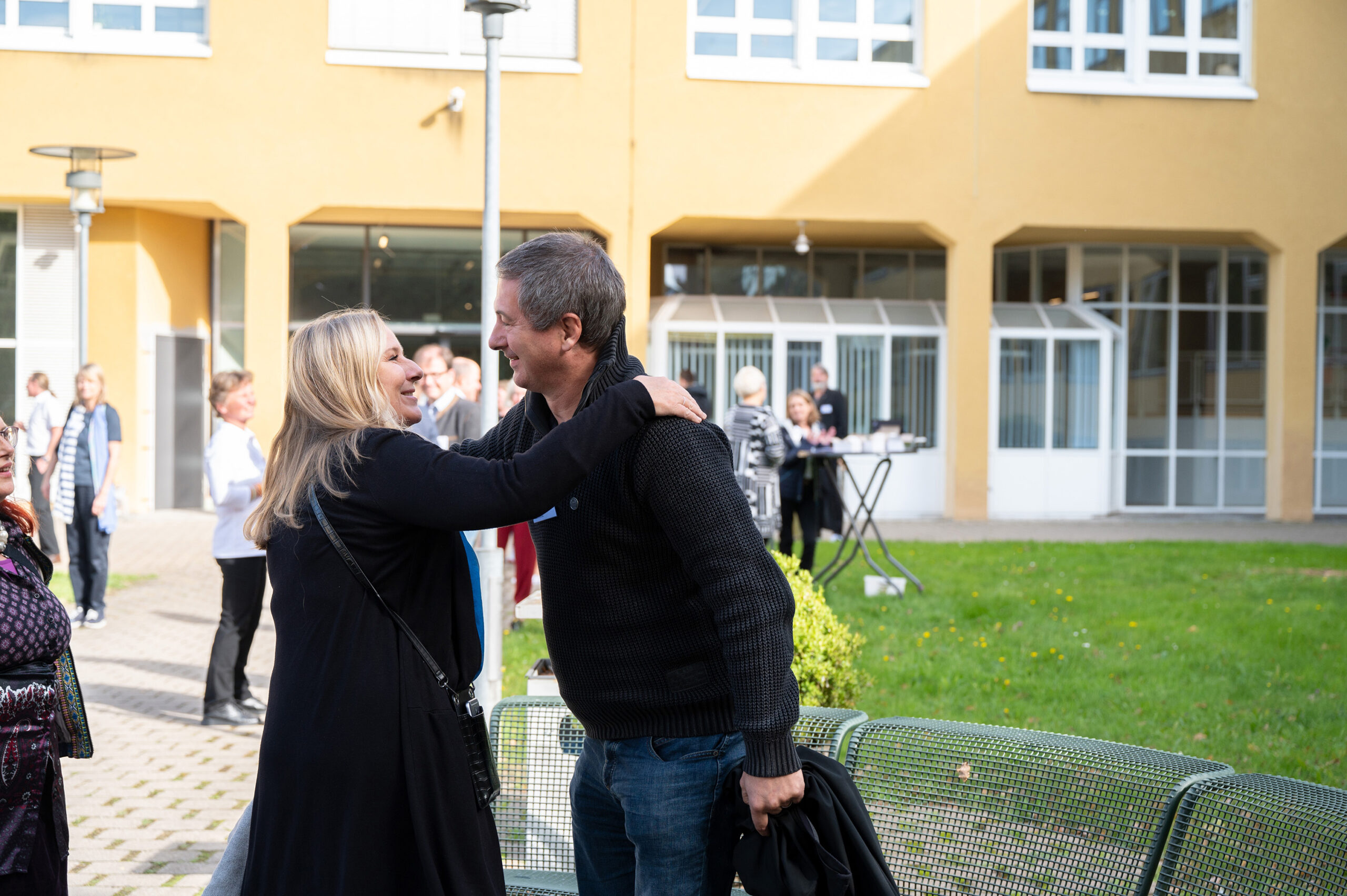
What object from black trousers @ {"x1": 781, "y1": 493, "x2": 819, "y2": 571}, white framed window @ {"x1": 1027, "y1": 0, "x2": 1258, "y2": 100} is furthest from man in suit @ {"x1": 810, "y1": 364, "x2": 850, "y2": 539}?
white framed window @ {"x1": 1027, "y1": 0, "x2": 1258, "y2": 100}

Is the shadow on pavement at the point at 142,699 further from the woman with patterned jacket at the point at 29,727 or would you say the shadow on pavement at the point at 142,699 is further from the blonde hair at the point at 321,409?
the blonde hair at the point at 321,409

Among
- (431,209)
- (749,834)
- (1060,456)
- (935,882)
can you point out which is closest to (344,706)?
(749,834)

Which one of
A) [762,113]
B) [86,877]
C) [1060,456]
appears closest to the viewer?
[86,877]

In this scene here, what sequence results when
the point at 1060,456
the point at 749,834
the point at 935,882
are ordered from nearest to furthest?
1. the point at 749,834
2. the point at 935,882
3. the point at 1060,456

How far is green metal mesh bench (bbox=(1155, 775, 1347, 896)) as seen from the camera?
2496mm

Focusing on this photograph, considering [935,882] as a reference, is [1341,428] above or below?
above

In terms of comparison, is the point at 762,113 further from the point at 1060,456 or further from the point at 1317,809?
the point at 1317,809

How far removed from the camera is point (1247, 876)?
103 inches

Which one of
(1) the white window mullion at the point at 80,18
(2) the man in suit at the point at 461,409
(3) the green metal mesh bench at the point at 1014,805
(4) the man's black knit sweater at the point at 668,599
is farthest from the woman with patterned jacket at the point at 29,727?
(1) the white window mullion at the point at 80,18

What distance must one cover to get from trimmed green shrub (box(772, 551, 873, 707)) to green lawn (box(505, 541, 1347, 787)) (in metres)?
1.09

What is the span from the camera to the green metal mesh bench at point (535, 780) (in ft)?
12.0

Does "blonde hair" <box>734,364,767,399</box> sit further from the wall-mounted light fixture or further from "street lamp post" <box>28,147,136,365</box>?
the wall-mounted light fixture

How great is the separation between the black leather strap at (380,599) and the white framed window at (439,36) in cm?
1567

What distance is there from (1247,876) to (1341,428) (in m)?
20.4
